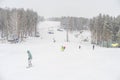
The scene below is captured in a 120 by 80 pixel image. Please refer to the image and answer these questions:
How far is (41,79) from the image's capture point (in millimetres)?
5133

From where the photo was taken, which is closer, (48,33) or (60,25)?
(48,33)

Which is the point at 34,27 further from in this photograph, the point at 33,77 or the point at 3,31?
the point at 33,77

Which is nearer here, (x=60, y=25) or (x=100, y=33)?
(x=100, y=33)

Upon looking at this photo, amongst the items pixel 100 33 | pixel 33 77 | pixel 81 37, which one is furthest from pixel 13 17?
pixel 33 77

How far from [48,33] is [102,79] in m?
31.0

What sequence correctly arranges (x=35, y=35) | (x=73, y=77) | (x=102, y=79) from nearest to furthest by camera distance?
1. (x=102, y=79)
2. (x=73, y=77)
3. (x=35, y=35)

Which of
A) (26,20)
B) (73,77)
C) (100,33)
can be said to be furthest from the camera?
(26,20)

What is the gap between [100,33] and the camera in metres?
23.3

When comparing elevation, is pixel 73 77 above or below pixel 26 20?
below

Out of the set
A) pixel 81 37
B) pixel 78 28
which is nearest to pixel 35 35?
pixel 81 37

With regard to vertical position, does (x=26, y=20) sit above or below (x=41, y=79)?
above

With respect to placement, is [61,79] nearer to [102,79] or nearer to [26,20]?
[102,79]

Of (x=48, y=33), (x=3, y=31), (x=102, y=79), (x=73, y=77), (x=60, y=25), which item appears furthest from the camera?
(x=60, y=25)

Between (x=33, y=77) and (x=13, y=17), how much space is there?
66.3ft
